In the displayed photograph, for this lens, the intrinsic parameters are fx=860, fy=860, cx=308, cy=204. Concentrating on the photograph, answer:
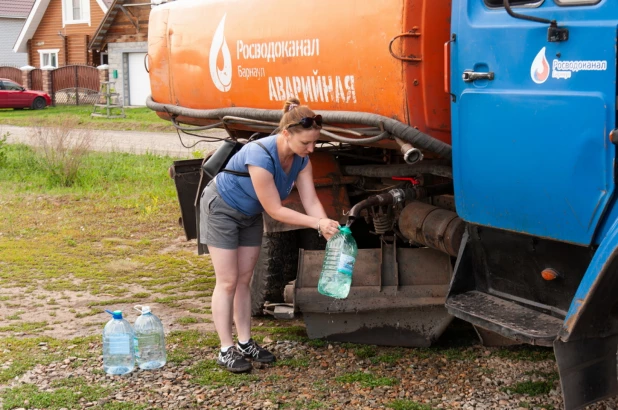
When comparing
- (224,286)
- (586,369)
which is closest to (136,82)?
(224,286)

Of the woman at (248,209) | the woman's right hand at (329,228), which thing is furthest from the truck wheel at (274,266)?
the woman's right hand at (329,228)

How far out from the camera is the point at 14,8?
45.8 meters

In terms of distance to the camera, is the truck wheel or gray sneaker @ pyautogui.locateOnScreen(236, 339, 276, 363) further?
the truck wheel

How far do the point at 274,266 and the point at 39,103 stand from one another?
2886 centimetres

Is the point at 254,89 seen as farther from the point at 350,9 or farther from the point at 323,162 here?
the point at 350,9

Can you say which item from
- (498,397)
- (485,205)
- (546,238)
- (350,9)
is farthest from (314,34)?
(498,397)

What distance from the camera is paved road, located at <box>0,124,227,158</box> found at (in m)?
15.9

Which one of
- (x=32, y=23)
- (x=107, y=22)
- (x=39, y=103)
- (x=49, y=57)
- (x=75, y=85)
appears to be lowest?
(x=39, y=103)

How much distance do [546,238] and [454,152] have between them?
2.15 ft

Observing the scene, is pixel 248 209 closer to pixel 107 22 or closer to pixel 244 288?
pixel 244 288

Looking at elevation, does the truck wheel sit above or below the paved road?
below

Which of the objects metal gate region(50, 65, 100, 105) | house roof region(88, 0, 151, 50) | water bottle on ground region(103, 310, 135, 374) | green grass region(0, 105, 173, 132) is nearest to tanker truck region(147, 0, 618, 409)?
water bottle on ground region(103, 310, 135, 374)

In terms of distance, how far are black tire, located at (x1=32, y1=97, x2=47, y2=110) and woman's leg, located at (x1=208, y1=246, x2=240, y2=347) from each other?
29502mm

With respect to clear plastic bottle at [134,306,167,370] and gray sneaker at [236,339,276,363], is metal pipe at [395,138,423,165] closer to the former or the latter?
gray sneaker at [236,339,276,363]
